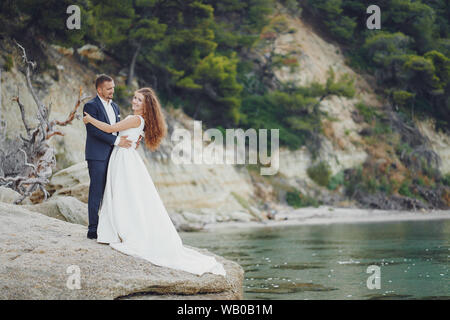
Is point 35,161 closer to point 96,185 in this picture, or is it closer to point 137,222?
point 96,185

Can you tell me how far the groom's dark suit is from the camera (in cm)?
661

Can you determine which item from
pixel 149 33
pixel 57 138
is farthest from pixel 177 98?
pixel 57 138

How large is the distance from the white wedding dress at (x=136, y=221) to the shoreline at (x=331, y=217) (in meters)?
17.6

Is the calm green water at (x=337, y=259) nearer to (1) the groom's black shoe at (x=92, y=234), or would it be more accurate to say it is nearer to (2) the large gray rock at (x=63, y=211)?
Result: (2) the large gray rock at (x=63, y=211)

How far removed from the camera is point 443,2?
42.8 metres

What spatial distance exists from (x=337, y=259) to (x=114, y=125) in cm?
862

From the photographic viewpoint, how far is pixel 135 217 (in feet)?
21.3

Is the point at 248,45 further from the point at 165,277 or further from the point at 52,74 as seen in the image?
the point at 165,277

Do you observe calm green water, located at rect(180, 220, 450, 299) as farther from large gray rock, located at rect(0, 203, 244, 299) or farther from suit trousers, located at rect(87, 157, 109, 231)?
suit trousers, located at rect(87, 157, 109, 231)

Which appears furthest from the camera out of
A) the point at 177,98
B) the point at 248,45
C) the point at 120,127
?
the point at 248,45

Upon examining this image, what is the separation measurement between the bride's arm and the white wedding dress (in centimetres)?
9

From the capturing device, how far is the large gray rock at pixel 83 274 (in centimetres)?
563

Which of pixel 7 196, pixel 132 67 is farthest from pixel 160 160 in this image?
pixel 7 196

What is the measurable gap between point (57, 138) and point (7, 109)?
7.42 feet
